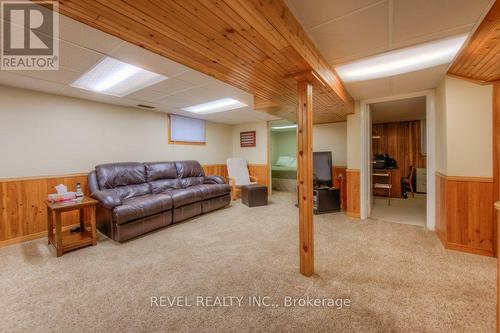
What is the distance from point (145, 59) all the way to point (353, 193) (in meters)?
3.78

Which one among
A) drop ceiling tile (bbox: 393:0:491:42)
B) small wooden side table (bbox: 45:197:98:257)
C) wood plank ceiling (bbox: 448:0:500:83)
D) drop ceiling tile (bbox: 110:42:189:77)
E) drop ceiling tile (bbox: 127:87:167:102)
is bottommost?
small wooden side table (bbox: 45:197:98:257)

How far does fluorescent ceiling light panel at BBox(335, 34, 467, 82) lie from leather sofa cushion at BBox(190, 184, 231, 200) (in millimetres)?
2936

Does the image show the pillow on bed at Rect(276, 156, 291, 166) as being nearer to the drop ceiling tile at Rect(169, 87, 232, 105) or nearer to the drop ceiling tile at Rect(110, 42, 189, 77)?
the drop ceiling tile at Rect(169, 87, 232, 105)

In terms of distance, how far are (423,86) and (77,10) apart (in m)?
3.90

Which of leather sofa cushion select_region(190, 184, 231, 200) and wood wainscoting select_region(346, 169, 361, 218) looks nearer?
wood wainscoting select_region(346, 169, 361, 218)

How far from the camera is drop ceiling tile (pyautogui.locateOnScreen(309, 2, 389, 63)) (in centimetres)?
152

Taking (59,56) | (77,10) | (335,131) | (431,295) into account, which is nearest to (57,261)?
(59,56)

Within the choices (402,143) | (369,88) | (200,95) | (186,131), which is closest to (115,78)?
(200,95)

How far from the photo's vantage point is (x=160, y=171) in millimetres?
4246

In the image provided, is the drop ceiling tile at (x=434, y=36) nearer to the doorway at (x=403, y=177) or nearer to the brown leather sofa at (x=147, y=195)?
the doorway at (x=403, y=177)

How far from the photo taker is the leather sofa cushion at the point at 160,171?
13.5ft

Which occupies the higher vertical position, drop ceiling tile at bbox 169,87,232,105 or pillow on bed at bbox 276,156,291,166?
drop ceiling tile at bbox 169,87,232,105

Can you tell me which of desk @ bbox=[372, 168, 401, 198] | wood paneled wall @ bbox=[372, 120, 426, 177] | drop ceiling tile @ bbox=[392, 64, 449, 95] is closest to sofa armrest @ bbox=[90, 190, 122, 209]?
drop ceiling tile @ bbox=[392, 64, 449, 95]

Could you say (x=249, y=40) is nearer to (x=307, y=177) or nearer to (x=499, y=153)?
(x=307, y=177)
